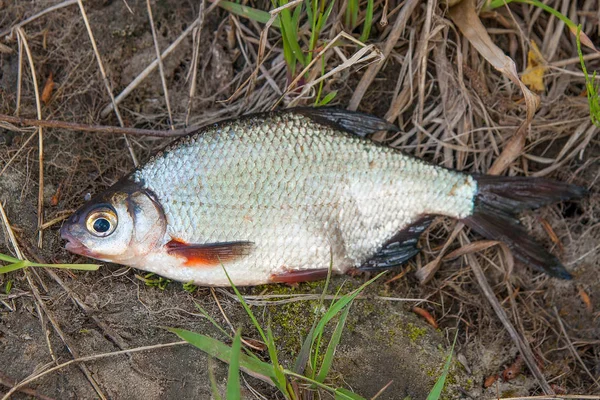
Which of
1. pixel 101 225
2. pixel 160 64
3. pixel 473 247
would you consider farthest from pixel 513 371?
pixel 160 64

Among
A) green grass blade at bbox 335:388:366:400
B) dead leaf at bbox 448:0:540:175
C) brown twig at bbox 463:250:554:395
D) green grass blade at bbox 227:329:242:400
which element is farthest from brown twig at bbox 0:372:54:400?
dead leaf at bbox 448:0:540:175

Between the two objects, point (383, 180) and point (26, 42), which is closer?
point (383, 180)

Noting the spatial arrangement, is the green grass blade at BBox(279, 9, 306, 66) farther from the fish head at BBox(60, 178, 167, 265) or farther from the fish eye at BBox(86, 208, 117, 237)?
the fish eye at BBox(86, 208, 117, 237)

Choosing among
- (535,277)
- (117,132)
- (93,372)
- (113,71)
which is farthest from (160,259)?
(535,277)

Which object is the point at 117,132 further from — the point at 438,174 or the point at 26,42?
the point at 438,174

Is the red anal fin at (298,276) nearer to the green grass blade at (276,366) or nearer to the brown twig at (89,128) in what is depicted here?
the green grass blade at (276,366)

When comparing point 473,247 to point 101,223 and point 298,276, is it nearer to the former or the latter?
point 298,276
